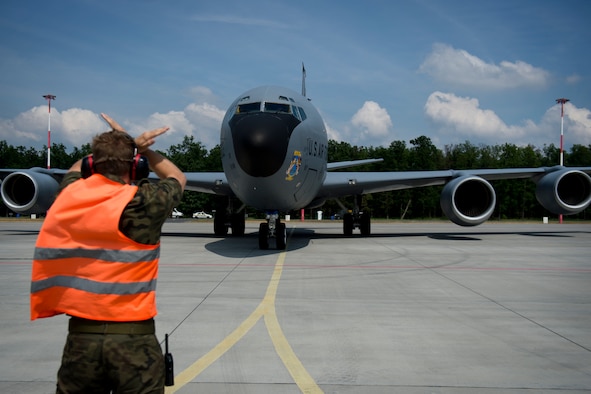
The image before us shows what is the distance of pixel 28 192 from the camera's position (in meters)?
18.9

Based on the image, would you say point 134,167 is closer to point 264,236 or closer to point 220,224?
point 264,236

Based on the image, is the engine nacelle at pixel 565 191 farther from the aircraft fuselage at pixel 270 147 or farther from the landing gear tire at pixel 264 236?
the landing gear tire at pixel 264 236

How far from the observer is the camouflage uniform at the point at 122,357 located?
2.08m

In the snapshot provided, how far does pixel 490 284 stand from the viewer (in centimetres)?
816

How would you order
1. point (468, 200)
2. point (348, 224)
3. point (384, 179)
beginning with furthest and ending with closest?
1. point (348, 224)
2. point (468, 200)
3. point (384, 179)

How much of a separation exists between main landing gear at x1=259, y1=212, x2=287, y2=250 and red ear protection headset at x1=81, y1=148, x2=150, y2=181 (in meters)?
9.84

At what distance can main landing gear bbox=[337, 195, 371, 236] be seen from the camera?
19.3 metres

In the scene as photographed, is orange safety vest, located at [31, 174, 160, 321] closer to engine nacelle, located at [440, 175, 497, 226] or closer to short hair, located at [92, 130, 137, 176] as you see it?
short hair, located at [92, 130, 137, 176]

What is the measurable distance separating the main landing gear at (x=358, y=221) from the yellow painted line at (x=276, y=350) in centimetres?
1298

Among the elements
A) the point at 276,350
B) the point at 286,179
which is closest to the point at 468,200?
the point at 286,179

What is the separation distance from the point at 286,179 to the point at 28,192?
12084 millimetres

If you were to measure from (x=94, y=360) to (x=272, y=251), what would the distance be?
10632mm

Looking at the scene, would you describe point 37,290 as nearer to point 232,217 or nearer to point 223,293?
point 223,293

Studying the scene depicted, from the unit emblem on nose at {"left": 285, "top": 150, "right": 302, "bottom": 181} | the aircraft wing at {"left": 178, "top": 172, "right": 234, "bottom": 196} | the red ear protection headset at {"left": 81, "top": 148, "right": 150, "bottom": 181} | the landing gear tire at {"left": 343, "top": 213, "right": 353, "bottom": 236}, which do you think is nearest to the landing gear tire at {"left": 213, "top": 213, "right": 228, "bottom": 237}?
the aircraft wing at {"left": 178, "top": 172, "right": 234, "bottom": 196}
